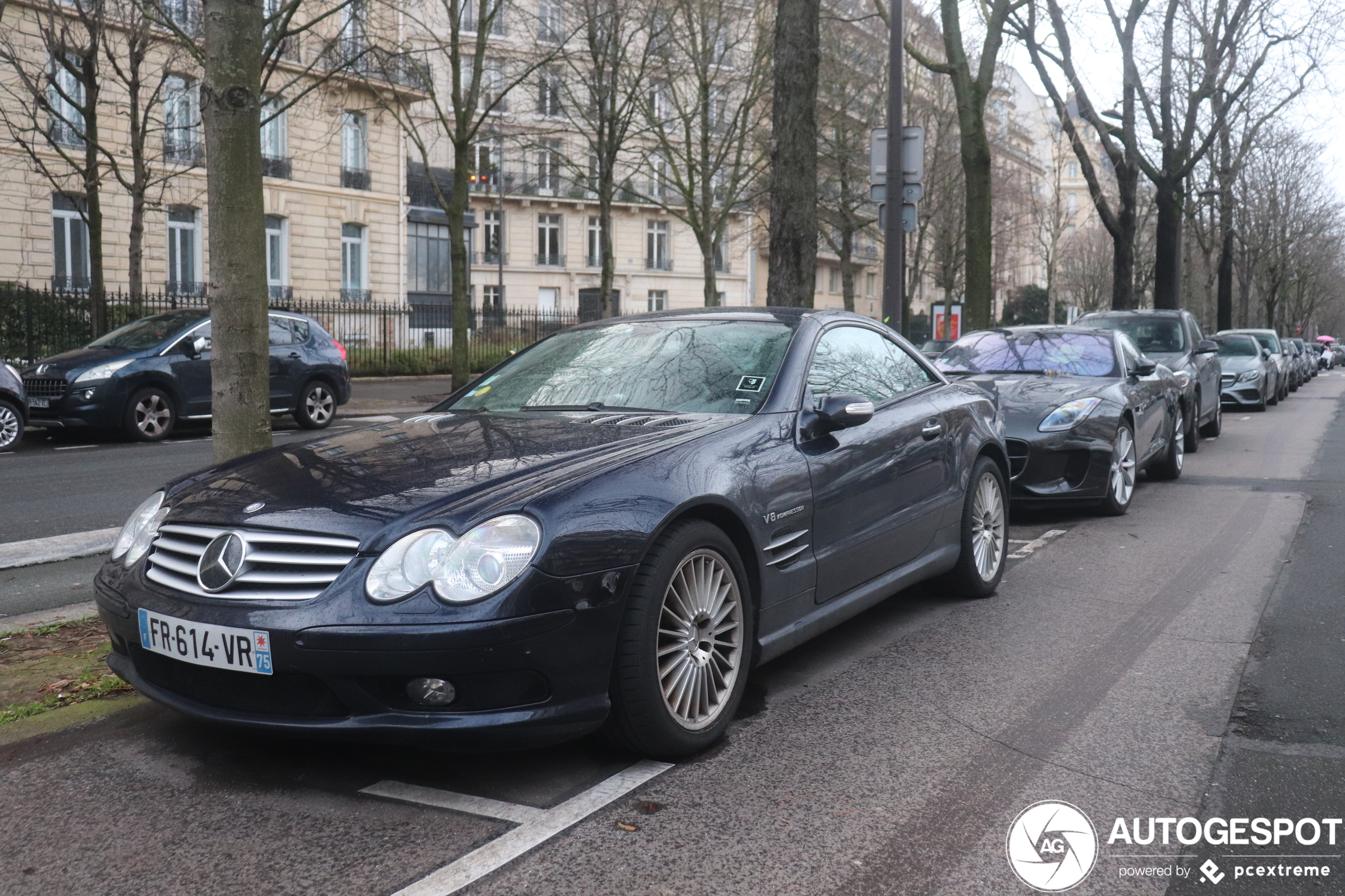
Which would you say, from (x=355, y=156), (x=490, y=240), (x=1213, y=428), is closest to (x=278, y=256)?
(x=355, y=156)

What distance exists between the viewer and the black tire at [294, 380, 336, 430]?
16594 millimetres

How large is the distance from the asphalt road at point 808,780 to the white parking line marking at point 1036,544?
1.81 meters

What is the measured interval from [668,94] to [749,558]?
89.4 ft

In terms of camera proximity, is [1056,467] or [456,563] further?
[1056,467]

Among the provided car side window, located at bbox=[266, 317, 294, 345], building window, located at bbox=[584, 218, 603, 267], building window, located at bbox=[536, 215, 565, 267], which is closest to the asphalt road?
car side window, located at bbox=[266, 317, 294, 345]

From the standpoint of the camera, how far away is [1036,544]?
813 centimetres

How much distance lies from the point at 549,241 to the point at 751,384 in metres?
49.6

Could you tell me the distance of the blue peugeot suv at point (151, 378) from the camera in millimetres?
14094

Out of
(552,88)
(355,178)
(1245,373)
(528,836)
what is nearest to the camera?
(528,836)

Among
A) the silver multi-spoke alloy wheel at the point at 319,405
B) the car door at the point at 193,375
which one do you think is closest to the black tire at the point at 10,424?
the car door at the point at 193,375

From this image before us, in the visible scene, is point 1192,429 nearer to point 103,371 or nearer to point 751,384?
point 751,384

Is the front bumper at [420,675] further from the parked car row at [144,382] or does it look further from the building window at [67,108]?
the building window at [67,108]

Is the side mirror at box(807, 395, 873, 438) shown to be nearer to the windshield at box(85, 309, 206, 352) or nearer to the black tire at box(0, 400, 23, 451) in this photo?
the black tire at box(0, 400, 23, 451)

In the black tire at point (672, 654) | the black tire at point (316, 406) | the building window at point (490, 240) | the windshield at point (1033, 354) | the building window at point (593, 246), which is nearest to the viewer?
the black tire at point (672, 654)
